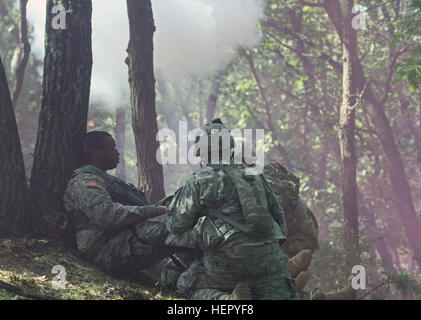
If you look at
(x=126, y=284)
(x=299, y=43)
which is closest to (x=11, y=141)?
(x=126, y=284)

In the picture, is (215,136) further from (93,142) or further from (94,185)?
(93,142)

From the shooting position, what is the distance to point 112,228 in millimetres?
4836

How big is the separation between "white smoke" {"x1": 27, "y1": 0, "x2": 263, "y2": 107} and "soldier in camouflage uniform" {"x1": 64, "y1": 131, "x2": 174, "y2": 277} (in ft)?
26.9

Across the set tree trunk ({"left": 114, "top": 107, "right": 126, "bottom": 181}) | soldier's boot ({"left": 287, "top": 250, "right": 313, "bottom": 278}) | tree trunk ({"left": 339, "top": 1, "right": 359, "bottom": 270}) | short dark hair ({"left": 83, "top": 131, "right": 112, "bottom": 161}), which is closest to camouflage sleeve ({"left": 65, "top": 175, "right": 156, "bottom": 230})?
short dark hair ({"left": 83, "top": 131, "right": 112, "bottom": 161})

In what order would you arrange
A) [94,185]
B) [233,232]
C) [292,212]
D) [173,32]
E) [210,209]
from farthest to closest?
[173,32] < [292,212] < [94,185] < [210,209] < [233,232]

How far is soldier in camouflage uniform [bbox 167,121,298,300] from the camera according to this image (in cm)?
383

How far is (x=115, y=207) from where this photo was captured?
478 cm

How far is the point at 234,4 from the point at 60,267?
36.7 ft

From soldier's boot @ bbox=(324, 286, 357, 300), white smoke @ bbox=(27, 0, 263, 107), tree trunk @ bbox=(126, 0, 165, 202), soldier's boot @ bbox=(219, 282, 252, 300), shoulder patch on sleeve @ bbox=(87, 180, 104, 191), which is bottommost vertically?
soldier's boot @ bbox=(324, 286, 357, 300)

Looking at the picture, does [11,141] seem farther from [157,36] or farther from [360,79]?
[157,36]

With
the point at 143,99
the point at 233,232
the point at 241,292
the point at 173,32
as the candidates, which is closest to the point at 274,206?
the point at 233,232

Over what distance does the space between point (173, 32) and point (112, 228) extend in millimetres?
10394

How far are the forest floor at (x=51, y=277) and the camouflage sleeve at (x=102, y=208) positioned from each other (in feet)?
1.57

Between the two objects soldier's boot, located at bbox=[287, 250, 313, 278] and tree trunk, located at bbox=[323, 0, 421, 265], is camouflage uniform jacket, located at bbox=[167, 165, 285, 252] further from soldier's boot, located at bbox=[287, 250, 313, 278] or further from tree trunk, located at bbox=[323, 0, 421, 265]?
tree trunk, located at bbox=[323, 0, 421, 265]
